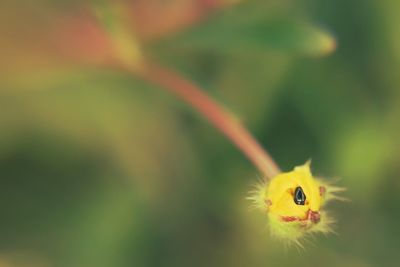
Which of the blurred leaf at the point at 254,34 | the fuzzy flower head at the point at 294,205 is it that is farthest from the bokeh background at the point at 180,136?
the fuzzy flower head at the point at 294,205

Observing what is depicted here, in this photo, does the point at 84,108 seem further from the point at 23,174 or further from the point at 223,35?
the point at 223,35

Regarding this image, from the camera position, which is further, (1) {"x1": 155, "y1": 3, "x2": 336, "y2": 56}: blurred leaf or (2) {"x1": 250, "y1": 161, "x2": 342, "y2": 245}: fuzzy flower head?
(1) {"x1": 155, "y1": 3, "x2": 336, "y2": 56}: blurred leaf

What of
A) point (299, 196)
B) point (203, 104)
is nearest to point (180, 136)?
point (203, 104)

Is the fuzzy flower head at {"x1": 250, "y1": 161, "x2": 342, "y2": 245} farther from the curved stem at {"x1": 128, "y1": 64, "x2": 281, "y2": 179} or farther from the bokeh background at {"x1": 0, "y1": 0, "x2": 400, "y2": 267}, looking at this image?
the bokeh background at {"x1": 0, "y1": 0, "x2": 400, "y2": 267}

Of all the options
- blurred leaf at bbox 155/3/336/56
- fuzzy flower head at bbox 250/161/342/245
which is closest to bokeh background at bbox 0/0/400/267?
blurred leaf at bbox 155/3/336/56

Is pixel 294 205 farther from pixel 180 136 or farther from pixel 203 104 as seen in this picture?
pixel 180 136

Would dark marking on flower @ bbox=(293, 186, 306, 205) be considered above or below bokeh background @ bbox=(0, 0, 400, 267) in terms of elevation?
below

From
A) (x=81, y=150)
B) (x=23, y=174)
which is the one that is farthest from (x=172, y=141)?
(x=23, y=174)

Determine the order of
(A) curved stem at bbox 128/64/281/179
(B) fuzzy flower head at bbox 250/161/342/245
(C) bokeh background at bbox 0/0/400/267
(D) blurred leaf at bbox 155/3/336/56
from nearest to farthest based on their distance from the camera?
1. (B) fuzzy flower head at bbox 250/161/342/245
2. (A) curved stem at bbox 128/64/281/179
3. (D) blurred leaf at bbox 155/3/336/56
4. (C) bokeh background at bbox 0/0/400/267
